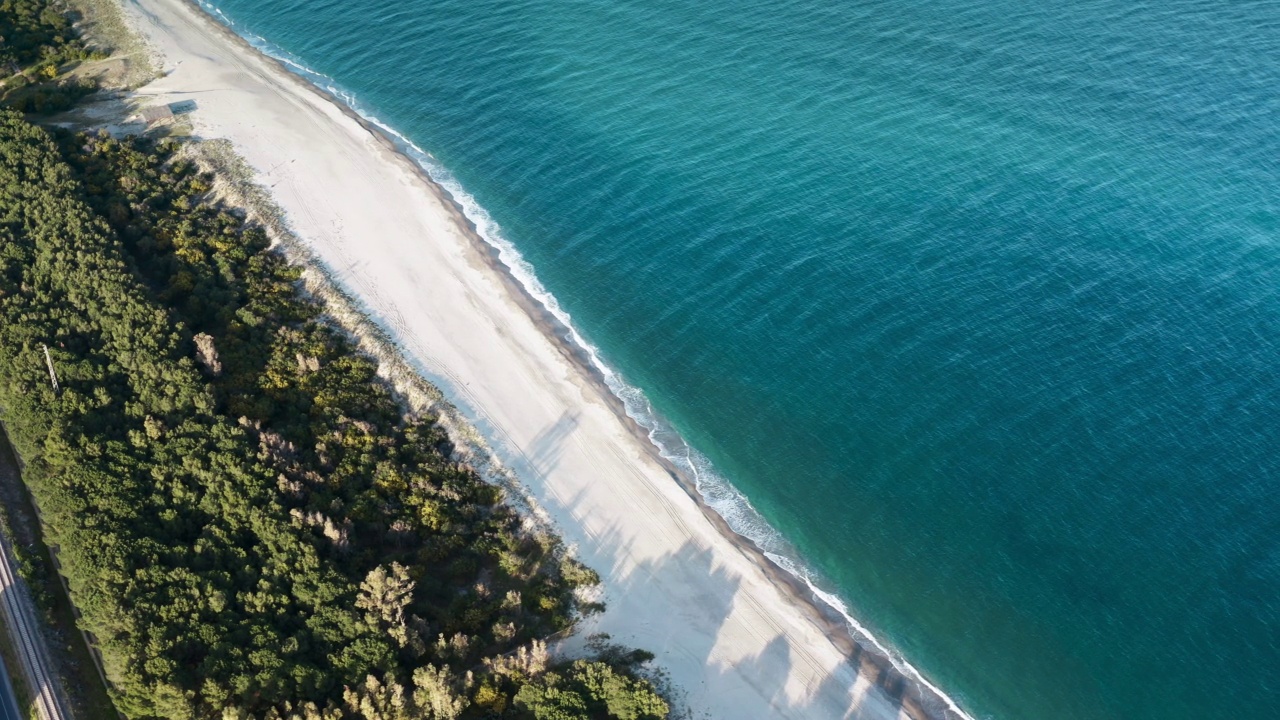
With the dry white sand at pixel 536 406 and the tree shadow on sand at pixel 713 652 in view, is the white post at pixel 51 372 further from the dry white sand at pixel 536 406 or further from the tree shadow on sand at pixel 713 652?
the tree shadow on sand at pixel 713 652

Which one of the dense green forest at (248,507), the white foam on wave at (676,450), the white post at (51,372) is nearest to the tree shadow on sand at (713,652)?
the dense green forest at (248,507)

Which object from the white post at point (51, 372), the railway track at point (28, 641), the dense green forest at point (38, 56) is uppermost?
the dense green forest at point (38, 56)

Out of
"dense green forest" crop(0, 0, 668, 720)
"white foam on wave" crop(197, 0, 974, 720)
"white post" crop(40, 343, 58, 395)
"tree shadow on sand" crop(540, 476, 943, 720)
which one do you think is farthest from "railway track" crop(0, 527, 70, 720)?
"white foam on wave" crop(197, 0, 974, 720)

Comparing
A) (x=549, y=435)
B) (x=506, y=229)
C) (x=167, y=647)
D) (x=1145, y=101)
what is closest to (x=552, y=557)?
(x=549, y=435)

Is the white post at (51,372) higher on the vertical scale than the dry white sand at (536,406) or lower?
higher

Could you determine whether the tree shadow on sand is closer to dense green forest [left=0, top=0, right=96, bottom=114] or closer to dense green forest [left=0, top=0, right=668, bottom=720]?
dense green forest [left=0, top=0, right=668, bottom=720]

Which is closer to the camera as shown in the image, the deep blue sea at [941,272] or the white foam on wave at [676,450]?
the white foam on wave at [676,450]

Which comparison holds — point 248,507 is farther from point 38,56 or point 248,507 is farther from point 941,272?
point 38,56
